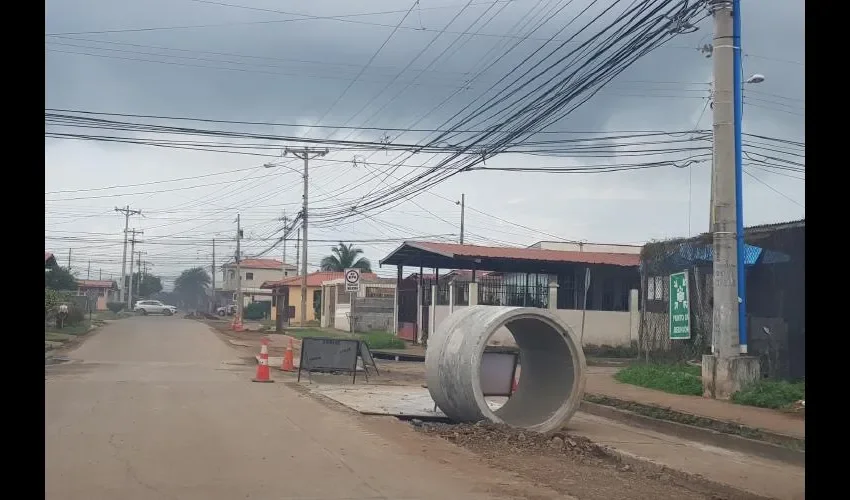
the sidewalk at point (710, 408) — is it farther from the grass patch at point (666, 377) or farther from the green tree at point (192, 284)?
the green tree at point (192, 284)

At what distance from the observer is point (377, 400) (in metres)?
15.5

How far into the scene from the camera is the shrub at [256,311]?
75.7m

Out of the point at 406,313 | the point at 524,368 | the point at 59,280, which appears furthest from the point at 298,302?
the point at 524,368

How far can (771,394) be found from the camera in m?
14.2

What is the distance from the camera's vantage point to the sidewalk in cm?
1211

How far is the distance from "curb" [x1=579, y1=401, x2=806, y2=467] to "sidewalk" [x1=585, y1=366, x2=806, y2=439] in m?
0.35

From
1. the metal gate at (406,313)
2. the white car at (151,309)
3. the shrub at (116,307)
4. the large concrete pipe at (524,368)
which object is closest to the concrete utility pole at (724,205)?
the large concrete pipe at (524,368)

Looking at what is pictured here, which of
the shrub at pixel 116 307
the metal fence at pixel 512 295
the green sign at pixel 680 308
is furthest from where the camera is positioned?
the shrub at pixel 116 307

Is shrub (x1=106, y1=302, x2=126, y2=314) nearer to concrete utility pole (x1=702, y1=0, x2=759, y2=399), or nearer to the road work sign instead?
the road work sign

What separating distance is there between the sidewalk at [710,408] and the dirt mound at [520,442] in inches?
97.7

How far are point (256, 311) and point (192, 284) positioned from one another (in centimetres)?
8890
